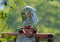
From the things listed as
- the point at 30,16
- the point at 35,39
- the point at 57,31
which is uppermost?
the point at 30,16

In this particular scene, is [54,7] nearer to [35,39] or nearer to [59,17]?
[59,17]

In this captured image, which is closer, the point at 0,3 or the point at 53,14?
the point at 0,3

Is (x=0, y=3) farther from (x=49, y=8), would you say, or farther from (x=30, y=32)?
(x=49, y=8)

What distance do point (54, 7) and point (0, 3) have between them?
10.5 meters

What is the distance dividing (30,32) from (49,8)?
10281mm

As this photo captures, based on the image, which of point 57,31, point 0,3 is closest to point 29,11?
point 0,3

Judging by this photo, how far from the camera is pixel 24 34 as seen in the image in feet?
5.19

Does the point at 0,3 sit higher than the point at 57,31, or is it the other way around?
the point at 0,3

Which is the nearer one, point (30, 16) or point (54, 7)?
point (30, 16)

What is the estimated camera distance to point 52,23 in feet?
38.6

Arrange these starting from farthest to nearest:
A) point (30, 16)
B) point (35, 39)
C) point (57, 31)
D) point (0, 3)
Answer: point (57, 31)
point (30, 16)
point (35, 39)
point (0, 3)

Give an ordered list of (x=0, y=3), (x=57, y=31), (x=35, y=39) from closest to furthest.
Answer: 1. (x=0, y=3)
2. (x=35, y=39)
3. (x=57, y=31)

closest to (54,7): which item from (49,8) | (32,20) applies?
(49,8)

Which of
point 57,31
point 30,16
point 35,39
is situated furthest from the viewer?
point 57,31
